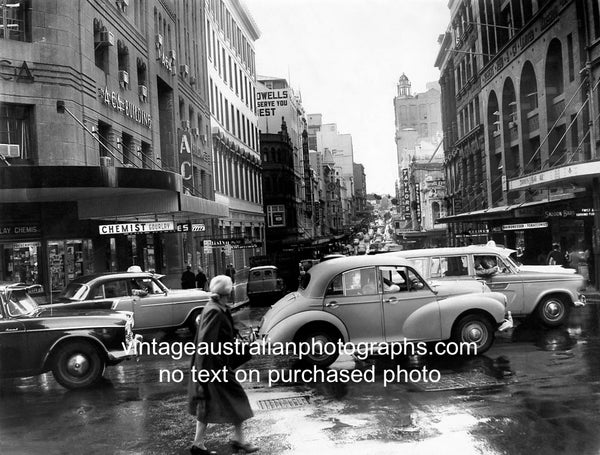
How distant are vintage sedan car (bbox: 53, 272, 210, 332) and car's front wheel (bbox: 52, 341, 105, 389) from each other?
111 inches

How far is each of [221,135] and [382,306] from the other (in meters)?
21.6

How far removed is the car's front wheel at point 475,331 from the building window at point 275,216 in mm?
23606

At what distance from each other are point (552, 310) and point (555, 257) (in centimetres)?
221

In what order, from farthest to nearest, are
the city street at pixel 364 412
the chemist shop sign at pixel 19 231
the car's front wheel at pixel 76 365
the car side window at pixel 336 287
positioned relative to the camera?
the chemist shop sign at pixel 19 231
the car side window at pixel 336 287
the car's front wheel at pixel 76 365
the city street at pixel 364 412

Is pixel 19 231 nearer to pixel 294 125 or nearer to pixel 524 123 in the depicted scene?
pixel 524 123

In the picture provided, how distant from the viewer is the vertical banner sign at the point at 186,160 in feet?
81.4

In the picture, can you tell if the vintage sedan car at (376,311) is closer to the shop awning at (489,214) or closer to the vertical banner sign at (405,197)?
the shop awning at (489,214)

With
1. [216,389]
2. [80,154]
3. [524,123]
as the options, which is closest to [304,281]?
[216,389]

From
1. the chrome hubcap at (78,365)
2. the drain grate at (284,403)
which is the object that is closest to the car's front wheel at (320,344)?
the drain grate at (284,403)

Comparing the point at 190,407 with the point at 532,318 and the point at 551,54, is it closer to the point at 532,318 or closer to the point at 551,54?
the point at 532,318

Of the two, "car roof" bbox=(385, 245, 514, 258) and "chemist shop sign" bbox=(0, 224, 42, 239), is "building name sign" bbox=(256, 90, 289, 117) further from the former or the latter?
"car roof" bbox=(385, 245, 514, 258)

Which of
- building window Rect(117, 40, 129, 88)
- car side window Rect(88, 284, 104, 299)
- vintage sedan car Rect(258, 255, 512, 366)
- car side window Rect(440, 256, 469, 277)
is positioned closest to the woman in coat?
vintage sedan car Rect(258, 255, 512, 366)

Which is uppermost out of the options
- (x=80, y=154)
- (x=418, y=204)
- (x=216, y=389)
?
(x=80, y=154)

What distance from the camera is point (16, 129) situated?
15469mm
